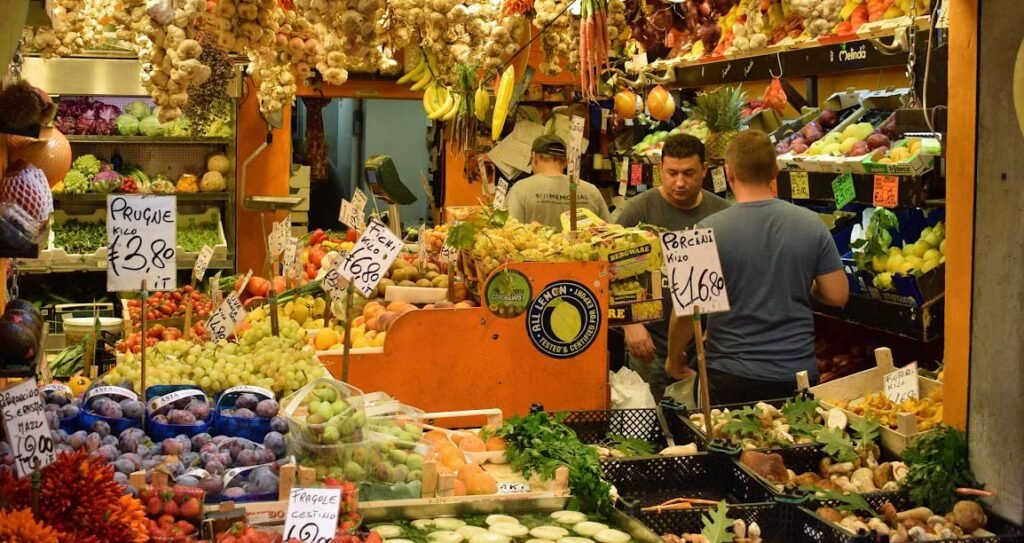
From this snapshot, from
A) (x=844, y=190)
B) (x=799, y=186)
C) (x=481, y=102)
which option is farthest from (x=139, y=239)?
(x=481, y=102)

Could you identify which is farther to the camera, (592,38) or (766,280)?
(592,38)

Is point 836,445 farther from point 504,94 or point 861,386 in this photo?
point 504,94

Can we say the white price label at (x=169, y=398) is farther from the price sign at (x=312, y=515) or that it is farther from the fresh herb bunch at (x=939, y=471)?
the fresh herb bunch at (x=939, y=471)

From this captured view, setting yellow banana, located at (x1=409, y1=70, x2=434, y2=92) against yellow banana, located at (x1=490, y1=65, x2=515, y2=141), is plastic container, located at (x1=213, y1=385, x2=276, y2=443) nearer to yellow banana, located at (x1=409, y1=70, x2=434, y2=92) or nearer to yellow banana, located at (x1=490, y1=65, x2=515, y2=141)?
yellow banana, located at (x1=490, y1=65, x2=515, y2=141)

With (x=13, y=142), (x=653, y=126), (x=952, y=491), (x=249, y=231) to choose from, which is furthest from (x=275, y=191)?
(x=952, y=491)

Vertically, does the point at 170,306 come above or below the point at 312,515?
above

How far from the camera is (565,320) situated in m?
4.92

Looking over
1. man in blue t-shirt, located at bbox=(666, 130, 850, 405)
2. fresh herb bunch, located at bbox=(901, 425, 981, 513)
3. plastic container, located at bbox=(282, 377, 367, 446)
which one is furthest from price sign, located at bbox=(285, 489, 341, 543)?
man in blue t-shirt, located at bbox=(666, 130, 850, 405)

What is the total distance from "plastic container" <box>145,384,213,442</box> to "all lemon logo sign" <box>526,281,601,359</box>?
1490 millimetres

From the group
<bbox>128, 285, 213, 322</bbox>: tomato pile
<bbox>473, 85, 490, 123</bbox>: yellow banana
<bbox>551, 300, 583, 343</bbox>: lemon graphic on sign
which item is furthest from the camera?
<bbox>473, 85, 490, 123</bbox>: yellow banana

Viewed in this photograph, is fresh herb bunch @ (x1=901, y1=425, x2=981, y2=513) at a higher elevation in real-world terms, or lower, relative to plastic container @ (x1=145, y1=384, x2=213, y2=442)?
lower

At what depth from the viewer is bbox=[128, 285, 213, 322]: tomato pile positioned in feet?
23.4

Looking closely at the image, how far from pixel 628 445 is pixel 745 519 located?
0.90 metres

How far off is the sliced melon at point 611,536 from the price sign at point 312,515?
0.78 metres
